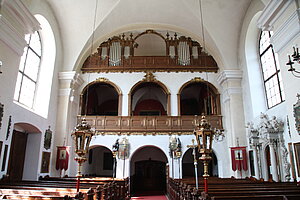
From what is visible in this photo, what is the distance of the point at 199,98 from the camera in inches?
802

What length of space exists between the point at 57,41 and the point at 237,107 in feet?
34.9

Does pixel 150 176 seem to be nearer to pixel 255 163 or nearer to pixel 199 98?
pixel 199 98

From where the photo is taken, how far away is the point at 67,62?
1408cm

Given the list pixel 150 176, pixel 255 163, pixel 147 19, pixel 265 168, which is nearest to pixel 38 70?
pixel 147 19

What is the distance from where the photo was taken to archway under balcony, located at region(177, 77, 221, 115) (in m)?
15.1

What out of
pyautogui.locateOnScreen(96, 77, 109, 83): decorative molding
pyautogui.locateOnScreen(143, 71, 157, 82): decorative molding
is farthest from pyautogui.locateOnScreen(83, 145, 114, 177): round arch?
pyautogui.locateOnScreen(143, 71, 157, 82): decorative molding

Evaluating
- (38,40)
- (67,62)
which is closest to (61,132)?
(67,62)

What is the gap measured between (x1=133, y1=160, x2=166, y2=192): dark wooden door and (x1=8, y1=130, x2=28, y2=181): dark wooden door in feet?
28.7

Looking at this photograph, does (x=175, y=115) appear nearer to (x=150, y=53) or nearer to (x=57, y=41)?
(x=150, y=53)

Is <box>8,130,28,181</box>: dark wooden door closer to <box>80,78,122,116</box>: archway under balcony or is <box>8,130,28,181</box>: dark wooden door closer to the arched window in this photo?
the arched window

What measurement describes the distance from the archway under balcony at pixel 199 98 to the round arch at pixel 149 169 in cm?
443

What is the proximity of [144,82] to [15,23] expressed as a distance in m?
8.18

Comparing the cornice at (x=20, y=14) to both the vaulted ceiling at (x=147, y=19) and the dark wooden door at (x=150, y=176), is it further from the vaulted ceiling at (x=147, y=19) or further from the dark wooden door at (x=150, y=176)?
the dark wooden door at (x=150, y=176)

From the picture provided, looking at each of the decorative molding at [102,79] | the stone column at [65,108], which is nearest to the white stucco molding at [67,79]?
the stone column at [65,108]
